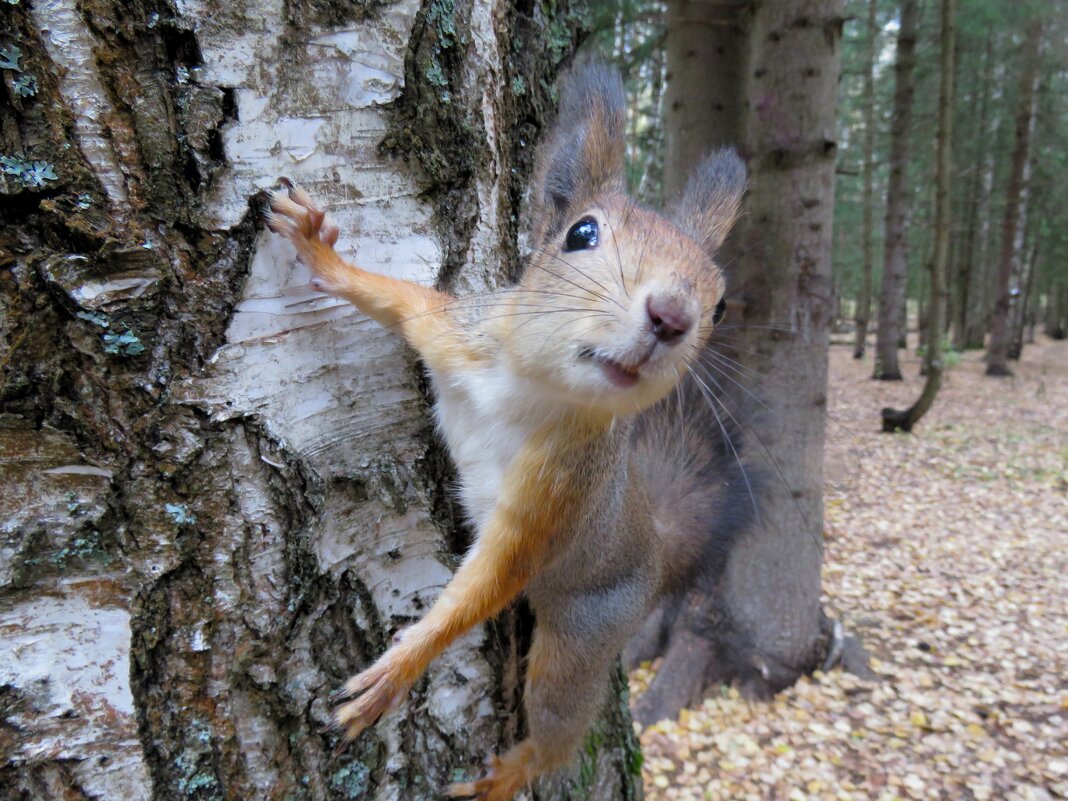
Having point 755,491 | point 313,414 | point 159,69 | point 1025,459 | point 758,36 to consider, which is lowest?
point 1025,459

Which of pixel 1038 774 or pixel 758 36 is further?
pixel 758 36

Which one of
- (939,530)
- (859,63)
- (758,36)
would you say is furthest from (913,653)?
(859,63)

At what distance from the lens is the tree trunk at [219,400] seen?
1.04 metres

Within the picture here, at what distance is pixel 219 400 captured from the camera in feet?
3.82

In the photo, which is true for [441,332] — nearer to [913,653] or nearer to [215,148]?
[215,148]

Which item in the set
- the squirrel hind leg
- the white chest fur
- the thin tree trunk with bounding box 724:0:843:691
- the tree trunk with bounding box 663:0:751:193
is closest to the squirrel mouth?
the white chest fur

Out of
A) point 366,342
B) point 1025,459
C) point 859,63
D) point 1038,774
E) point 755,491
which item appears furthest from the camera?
point 859,63

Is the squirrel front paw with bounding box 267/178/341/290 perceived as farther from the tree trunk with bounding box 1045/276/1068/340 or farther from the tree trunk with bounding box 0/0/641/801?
the tree trunk with bounding box 1045/276/1068/340

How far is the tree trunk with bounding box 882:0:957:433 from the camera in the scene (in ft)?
23.1

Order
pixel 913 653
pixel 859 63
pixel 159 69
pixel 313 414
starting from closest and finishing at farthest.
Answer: pixel 159 69 < pixel 313 414 < pixel 913 653 < pixel 859 63

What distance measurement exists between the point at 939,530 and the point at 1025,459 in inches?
121

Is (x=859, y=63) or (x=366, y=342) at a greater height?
(x=859, y=63)

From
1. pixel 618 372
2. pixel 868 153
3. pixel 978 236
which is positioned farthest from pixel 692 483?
pixel 978 236

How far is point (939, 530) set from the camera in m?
6.18
